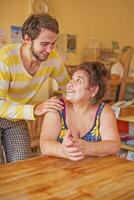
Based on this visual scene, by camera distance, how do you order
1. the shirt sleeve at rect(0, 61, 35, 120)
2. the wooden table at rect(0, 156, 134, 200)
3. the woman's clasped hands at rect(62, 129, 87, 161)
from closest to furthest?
the wooden table at rect(0, 156, 134, 200)
the woman's clasped hands at rect(62, 129, 87, 161)
the shirt sleeve at rect(0, 61, 35, 120)

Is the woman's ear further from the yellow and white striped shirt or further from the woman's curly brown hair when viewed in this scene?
the yellow and white striped shirt

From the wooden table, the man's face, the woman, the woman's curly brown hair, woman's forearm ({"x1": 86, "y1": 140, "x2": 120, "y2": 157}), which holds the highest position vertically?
the man's face

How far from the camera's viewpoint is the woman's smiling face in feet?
5.50

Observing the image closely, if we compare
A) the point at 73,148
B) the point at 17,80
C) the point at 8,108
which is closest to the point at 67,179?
the point at 73,148

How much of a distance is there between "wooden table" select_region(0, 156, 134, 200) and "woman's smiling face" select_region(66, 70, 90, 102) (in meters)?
0.37

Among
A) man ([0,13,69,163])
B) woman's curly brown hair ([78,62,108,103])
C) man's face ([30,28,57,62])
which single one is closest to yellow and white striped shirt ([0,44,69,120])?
man ([0,13,69,163])

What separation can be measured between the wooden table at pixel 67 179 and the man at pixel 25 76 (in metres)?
0.36

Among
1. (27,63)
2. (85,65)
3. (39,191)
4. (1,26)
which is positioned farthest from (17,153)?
(1,26)

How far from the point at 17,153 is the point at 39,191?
2.66 ft

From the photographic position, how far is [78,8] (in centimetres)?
423

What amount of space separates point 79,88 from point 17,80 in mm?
352

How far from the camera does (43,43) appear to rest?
1.68 metres

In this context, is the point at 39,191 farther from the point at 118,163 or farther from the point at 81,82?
the point at 81,82

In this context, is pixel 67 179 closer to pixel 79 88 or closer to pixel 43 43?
pixel 79 88
